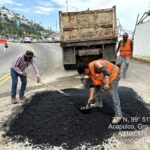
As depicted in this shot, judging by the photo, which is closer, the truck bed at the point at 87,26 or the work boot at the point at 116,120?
the work boot at the point at 116,120

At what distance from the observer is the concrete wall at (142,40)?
22438mm

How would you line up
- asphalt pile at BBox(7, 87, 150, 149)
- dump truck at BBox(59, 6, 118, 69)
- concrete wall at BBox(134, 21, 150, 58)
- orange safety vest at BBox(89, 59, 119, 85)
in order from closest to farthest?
asphalt pile at BBox(7, 87, 150, 149), orange safety vest at BBox(89, 59, 119, 85), dump truck at BBox(59, 6, 118, 69), concrete wall at BBox(134, 21, 150, 58)

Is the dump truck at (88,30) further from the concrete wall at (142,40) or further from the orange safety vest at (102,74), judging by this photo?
the concrete wall at (142,40)

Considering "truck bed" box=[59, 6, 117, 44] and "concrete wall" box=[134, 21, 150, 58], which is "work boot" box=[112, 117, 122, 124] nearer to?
"truck bed" box=[59, 6, 117, 44]

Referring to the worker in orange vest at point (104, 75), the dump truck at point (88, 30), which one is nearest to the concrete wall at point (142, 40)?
the dump truck at point (88, 30)

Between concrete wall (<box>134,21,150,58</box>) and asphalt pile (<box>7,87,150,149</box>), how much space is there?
565 inches

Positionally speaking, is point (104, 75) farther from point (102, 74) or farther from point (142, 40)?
point (142, 40)

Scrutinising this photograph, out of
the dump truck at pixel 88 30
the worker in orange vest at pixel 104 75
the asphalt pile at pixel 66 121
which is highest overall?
the dump truck at pixel 88 30

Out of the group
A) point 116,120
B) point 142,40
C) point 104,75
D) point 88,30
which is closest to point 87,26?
point 88,30

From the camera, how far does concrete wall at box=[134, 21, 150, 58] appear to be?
73.6 ft

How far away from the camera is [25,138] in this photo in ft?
20.0

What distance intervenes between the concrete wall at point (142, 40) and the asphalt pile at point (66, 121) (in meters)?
14.3

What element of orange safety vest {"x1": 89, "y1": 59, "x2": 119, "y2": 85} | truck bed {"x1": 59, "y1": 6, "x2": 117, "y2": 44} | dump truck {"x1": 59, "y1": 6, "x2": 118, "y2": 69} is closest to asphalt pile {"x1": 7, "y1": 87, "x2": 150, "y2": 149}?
orange safety vest {"x1": 89, "y1": 59, "x2": 119, "y2": 85}

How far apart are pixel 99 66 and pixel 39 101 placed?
294 centimetres
